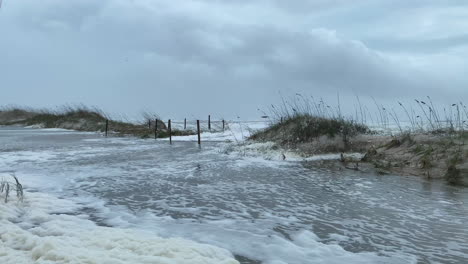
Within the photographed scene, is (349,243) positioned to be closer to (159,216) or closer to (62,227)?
(159,216)

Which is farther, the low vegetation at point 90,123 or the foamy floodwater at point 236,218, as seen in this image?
the low vegetation at point 90,123

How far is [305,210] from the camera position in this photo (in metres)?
5.97

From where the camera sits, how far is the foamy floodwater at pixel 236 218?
3973mm

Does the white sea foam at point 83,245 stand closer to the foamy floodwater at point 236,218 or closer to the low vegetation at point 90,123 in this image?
the foamy floodwater at point 236,218

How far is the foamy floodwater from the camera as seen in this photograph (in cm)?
397

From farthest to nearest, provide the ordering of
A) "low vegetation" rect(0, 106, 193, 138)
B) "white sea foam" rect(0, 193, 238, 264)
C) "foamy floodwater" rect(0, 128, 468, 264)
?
"low vegetation" rect(0, 106, 193, 138), "foamy floodwater" rect(0, 128, 468, 264), "white sea foam" rect(0, 193, 238, 264)

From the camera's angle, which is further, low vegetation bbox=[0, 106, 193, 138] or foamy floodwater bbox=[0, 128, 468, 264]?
low vegetation bbox=[0, 106, 193, 138]

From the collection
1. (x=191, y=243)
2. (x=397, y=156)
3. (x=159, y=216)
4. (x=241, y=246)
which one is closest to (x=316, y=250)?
(x=241, y=246)

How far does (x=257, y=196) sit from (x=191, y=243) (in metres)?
2.96

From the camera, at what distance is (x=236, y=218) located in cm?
547

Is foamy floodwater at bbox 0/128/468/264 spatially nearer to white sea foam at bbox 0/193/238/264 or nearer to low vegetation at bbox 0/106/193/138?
white sea foam at bbox 0/193/238/264

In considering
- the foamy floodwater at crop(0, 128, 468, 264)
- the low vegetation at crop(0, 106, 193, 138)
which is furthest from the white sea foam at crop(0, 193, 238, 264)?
the low vegetation at crop(0, 106, 193, 138)

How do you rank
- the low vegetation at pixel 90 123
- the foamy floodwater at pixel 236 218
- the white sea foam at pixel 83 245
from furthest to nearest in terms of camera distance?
the low vegetation at pixel 90 123, the foamy floodwater at pixel 236 218, the white sea foam at pixel 83 245

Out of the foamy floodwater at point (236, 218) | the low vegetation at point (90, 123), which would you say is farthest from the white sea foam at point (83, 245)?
the low vegetation at point (90, 123)
